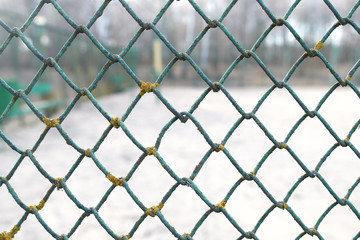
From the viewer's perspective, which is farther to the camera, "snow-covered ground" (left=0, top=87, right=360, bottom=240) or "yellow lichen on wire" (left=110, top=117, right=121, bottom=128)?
"snow-covered ground" (left=0, top=87, right=360, bottom=240)

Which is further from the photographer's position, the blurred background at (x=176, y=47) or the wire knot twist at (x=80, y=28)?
the blurred background at (x=176, y=47)

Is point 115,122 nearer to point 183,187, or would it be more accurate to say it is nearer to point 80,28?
point 80,28

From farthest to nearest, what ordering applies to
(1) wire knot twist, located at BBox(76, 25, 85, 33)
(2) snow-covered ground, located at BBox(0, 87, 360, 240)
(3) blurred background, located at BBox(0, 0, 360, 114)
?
(3) blurred background, located at BBox(0, 0, 360, 114)
(2) snow-covered ground, located at BBox(0, 87, 360, 240)
(1) wire knot twist, located at BBox(76, 25, 85, 33)

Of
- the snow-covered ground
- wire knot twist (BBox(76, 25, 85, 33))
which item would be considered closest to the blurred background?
Answer: the snow-covered ground

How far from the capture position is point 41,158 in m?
3.48

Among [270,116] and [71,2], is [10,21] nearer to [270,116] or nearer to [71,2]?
[270,116]

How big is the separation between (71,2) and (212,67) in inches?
273

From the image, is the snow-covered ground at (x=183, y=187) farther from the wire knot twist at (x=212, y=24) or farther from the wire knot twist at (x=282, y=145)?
the wire knot twist at (x=212, y=24)

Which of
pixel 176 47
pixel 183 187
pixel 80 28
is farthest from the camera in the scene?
pixel 176 47

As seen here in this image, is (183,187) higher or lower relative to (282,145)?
higher

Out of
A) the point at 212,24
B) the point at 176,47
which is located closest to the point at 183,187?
the point at 212,24

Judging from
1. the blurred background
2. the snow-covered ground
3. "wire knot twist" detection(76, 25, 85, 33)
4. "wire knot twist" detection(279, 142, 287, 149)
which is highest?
the blurred background

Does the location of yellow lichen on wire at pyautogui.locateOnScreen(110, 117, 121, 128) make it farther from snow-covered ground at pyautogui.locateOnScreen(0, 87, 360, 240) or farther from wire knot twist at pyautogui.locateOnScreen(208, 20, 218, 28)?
snow-covered ground at pyautogui.locateOnScreen(0, 87, 360, 240)

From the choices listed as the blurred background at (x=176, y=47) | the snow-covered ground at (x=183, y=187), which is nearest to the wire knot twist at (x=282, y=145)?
the snow-covered ground at (x=183, y=187)
